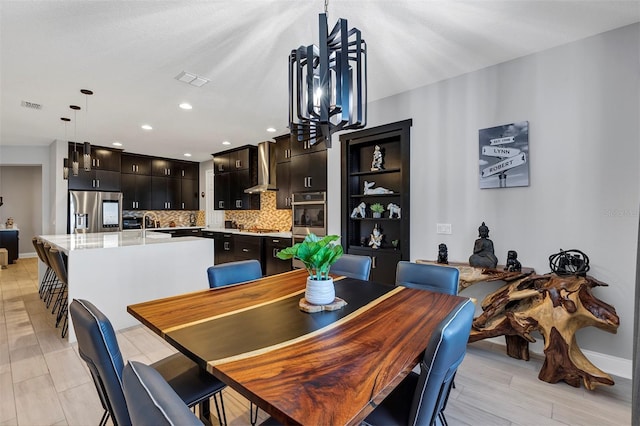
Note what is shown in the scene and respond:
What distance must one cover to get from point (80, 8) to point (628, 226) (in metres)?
4.29

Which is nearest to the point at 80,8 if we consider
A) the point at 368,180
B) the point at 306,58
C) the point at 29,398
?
the point at 306,58

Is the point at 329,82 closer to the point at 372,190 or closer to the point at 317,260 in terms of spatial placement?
the point at 317,260

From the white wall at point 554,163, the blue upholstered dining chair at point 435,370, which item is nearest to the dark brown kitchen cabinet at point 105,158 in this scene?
the white wall at point 554,163

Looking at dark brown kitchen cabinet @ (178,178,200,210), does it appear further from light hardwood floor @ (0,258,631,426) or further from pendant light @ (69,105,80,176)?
light hardwood floor @ (0,258,631,426)

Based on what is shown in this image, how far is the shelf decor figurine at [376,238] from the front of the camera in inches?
152

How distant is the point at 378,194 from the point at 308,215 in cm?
139

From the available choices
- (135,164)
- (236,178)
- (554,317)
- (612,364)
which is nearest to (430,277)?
(554,317)

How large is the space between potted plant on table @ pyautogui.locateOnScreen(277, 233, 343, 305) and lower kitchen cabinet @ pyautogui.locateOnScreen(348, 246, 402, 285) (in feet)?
7.31

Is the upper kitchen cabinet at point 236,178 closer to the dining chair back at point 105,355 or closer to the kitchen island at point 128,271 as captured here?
the kitchen island at point 128,271

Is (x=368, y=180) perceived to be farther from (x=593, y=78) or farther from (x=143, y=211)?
(x=143, y=211)

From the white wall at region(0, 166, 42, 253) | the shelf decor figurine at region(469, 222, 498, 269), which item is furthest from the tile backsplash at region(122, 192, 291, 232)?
the shelf decor figurine at region(469, 222, 498, 269)

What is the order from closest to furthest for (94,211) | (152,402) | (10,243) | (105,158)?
(152,402) → (94,211) → (105,158) → (10,243)

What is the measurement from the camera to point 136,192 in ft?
22.6

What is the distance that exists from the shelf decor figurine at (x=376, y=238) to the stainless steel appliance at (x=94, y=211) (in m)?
5.30
